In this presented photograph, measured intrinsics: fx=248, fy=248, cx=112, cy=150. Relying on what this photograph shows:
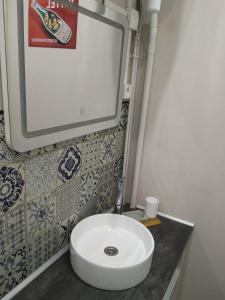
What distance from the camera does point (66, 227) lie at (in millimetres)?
990

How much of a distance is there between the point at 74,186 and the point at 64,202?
72mm

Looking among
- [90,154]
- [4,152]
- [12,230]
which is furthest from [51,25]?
[12,230]

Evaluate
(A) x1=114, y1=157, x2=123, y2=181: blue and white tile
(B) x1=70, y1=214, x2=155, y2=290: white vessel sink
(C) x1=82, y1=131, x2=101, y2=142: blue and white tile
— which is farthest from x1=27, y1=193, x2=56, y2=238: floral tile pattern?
(A) x1=114, y1=157, x2=123, y2=181: blue and white tile

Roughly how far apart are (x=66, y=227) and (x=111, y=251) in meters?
0.20

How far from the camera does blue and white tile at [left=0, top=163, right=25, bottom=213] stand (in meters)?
0.68

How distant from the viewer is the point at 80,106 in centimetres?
87

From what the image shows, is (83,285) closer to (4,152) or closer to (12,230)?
(12,230)

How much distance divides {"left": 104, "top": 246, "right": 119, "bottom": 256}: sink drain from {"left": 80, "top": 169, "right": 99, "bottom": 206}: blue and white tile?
21 centimetres

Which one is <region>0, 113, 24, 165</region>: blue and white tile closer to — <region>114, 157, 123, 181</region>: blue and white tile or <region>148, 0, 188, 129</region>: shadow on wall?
<region>114, 157, 123, 181</region>: blue and white tile

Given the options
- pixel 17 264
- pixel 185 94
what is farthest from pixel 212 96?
pixel 17 264

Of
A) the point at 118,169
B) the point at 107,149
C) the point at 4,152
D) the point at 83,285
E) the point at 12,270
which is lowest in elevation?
the point at 83,285

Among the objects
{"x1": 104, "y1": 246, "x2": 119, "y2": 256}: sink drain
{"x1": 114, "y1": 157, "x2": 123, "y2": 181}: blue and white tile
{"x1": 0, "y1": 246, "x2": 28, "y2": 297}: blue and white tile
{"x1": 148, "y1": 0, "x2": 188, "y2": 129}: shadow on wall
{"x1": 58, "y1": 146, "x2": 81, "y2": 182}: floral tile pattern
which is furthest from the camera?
{"x1": 114, "y1": 157, "x2": 123, "y2": 181}: blue and white tile

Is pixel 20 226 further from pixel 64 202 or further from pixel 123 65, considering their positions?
pixel 123 65

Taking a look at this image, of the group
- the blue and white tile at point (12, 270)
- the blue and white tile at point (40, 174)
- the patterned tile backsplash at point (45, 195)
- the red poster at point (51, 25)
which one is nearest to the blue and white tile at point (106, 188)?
the patterned tile backsplash at point (45, 195)
